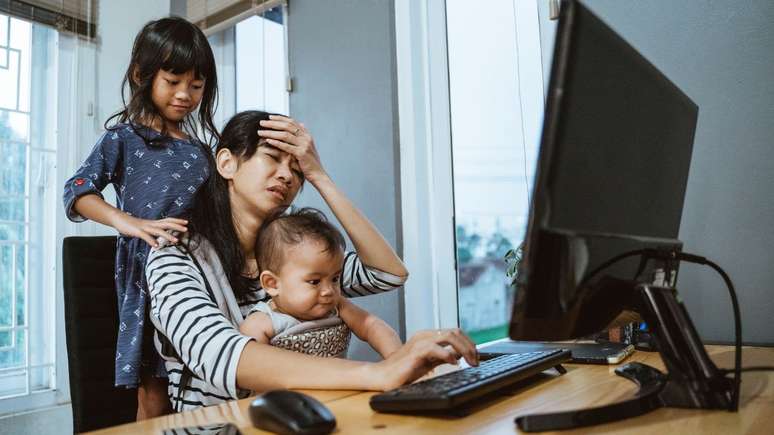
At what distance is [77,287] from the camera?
1.15 m

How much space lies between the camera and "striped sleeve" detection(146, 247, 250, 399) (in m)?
0.80

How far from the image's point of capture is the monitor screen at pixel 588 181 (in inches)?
19.9

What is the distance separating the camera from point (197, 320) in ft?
2.84

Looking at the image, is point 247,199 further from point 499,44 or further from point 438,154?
point 499,44

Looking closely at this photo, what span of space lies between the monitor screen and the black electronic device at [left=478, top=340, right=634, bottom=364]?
1.08ft

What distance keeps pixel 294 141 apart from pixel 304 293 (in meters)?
0.32

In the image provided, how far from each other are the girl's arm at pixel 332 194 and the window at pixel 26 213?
1.46 meters

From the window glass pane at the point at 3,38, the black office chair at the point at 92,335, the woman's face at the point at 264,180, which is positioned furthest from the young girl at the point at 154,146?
the window glass pane at the point at 3,38

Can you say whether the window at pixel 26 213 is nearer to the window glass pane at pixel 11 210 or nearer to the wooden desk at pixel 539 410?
the window glass pane at pixel 11 210

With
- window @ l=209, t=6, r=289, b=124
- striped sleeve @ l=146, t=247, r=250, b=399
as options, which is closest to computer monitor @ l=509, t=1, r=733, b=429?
striped sleeve @ l=146, t=247, r=250, b=399

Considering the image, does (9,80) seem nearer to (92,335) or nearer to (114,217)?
(114,217)

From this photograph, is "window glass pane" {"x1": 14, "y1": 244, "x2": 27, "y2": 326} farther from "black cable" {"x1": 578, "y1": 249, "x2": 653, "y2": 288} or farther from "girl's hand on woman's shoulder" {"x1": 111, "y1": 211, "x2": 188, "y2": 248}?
"black cable" {"x1": 578, "y1": 249, "x2": 653, "y2": 288}

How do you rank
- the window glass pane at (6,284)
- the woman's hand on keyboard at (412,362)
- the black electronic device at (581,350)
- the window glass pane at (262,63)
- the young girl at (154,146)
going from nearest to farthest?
the woman's hand on keyboard at (412,362) < the black electronic device at (581,350) < the young girl at (154,146) < the window glass pane at (6,284) < the window glass pane at (262,63)

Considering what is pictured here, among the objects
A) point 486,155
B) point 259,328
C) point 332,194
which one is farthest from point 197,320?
point 486,155
